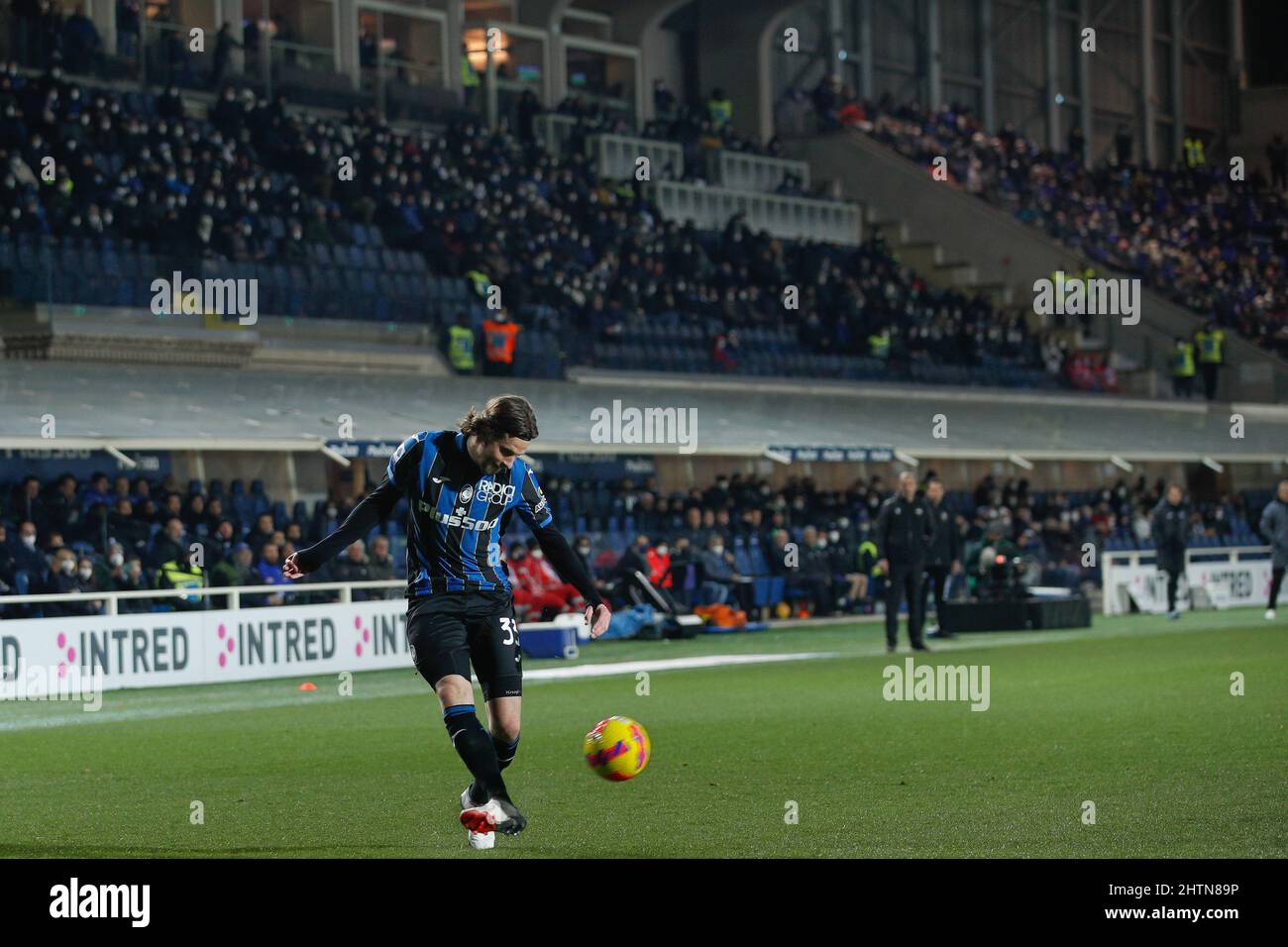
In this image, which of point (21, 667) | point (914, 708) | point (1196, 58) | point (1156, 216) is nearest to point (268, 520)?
point (21, 667)

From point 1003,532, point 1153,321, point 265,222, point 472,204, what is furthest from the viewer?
point 1153,321

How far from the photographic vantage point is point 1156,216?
2172 inches

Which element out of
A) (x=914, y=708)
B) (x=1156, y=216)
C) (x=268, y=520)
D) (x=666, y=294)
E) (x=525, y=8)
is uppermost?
(x=525, y=8)

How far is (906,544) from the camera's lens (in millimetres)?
21469

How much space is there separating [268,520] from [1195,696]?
39.1ft

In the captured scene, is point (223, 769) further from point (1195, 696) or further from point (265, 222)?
point (265, 222)

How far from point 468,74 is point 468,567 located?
34833 mm

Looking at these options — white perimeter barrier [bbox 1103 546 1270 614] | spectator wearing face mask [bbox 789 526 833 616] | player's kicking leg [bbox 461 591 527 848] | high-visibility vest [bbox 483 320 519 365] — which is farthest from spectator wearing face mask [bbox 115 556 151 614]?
white perimeter barrier [bbox 1103 546 1270 614]

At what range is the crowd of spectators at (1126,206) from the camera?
5066 cm

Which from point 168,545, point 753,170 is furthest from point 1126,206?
point 168,545

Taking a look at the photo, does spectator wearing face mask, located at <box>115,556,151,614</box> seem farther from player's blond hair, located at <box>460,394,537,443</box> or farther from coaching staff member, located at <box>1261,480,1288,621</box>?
coaching staff member, located at <box>1261,480,1288,621</box>
